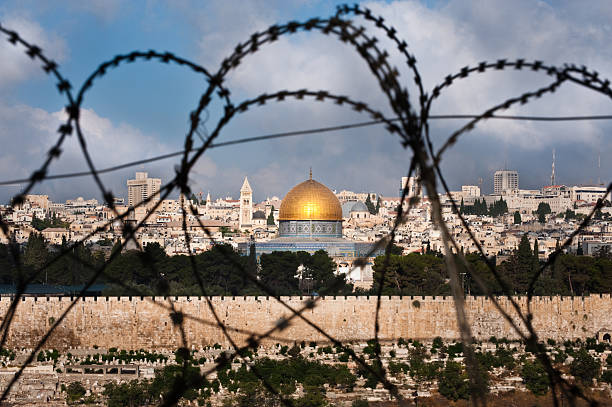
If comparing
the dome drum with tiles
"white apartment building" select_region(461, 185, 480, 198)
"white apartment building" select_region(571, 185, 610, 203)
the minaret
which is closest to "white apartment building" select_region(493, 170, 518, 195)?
"white apartment building" select_region(461, 185, 480, 198)

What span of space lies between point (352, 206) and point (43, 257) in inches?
2709

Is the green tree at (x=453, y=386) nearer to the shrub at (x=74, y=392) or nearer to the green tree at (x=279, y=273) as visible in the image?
the shrub at (x=74, y=392)

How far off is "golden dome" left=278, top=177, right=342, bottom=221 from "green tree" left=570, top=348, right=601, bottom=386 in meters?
27.8

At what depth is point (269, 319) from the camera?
920 inches

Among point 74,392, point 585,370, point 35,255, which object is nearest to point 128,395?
point 74,392

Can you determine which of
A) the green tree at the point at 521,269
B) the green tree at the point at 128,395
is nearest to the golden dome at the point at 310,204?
the green tree at the point at 521,269

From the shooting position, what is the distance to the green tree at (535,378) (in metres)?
17.2

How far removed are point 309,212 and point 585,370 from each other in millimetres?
28402

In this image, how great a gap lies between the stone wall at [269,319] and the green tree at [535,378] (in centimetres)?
491

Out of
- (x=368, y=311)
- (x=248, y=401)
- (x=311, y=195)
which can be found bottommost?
(x=248, y=401)

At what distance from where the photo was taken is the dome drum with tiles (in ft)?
151

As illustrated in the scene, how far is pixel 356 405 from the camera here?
15055 millimetres

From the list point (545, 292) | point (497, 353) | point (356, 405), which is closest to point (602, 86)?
point (356, 405)

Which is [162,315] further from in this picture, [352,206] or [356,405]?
[352,206]
